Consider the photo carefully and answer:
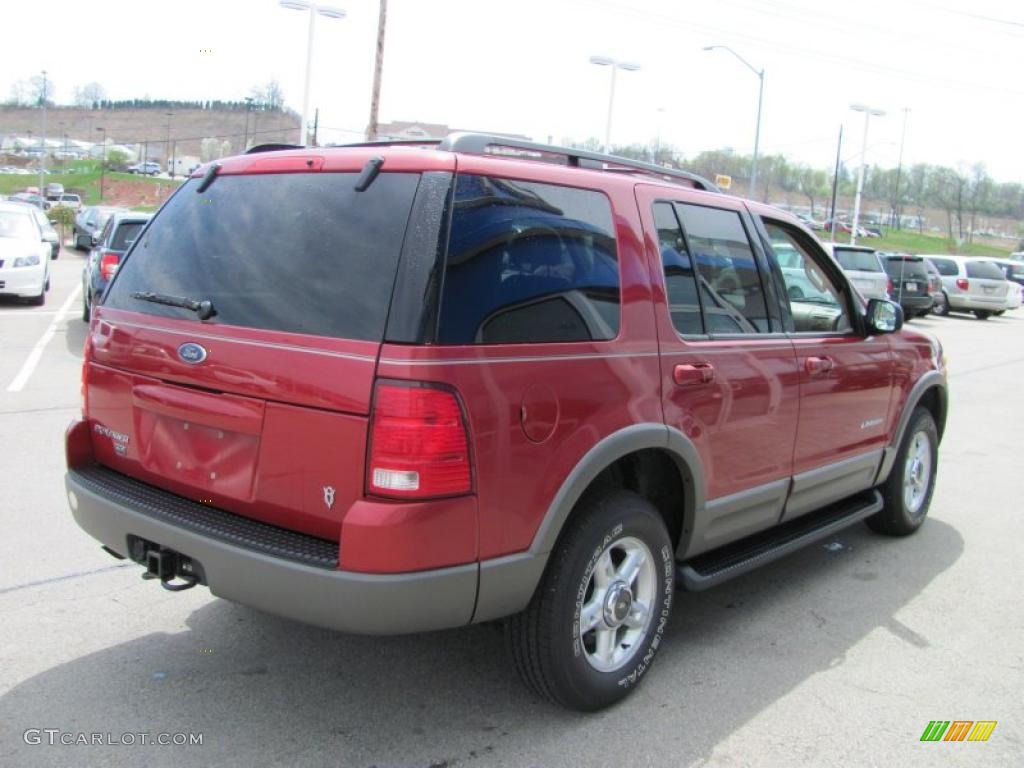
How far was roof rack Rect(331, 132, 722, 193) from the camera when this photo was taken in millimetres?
3029

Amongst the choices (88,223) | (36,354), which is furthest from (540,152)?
(88,223)

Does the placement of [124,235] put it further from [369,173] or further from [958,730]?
[958,730]

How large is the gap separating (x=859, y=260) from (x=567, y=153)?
1924 cm

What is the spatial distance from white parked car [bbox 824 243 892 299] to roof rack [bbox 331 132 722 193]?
17602mm

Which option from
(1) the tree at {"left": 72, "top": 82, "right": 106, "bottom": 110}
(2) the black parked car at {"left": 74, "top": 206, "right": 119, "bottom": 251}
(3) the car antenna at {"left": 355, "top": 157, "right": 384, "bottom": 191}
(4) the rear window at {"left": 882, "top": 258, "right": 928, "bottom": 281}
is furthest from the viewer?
(1) the tree at {"left": 72, "top": 82, "right": 106, "bottom": 110}

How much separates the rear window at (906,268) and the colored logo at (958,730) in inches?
836

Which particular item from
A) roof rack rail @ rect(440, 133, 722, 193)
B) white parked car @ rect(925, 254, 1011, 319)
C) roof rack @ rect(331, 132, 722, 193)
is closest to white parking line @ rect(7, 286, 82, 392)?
roof rack @ rect(331, 132, 722, 193)

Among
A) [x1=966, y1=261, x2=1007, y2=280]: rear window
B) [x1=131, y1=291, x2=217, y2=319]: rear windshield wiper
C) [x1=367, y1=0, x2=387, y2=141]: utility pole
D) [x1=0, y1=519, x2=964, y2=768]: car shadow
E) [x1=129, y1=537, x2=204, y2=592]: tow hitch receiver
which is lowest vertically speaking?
[x1=0, y1=519, x2=964, y2=768]: car shadow

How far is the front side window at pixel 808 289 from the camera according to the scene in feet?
14.7

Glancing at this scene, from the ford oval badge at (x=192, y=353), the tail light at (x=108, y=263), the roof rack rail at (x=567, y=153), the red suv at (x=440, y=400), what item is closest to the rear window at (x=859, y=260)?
the tail light at (x=108, y=263)

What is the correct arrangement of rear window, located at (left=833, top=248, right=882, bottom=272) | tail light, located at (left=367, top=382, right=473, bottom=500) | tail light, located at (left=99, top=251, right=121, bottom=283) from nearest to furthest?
1. tail light, located at (left=367, top=382, right=473, bottom=500)
2. tail light, located at (left=99, top=251, right=121, bottom=283)
3. rear window, located at (left=833, top=248, right=882, bottom=272)

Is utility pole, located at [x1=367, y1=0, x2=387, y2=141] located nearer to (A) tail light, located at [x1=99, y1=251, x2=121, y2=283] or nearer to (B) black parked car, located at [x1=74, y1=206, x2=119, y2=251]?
(B) black parked car, located at [x1=74, y1=206, x2=119, y2=251]

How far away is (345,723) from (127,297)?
1748 millimetres

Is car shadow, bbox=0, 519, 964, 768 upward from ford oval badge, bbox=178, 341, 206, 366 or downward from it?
downward
